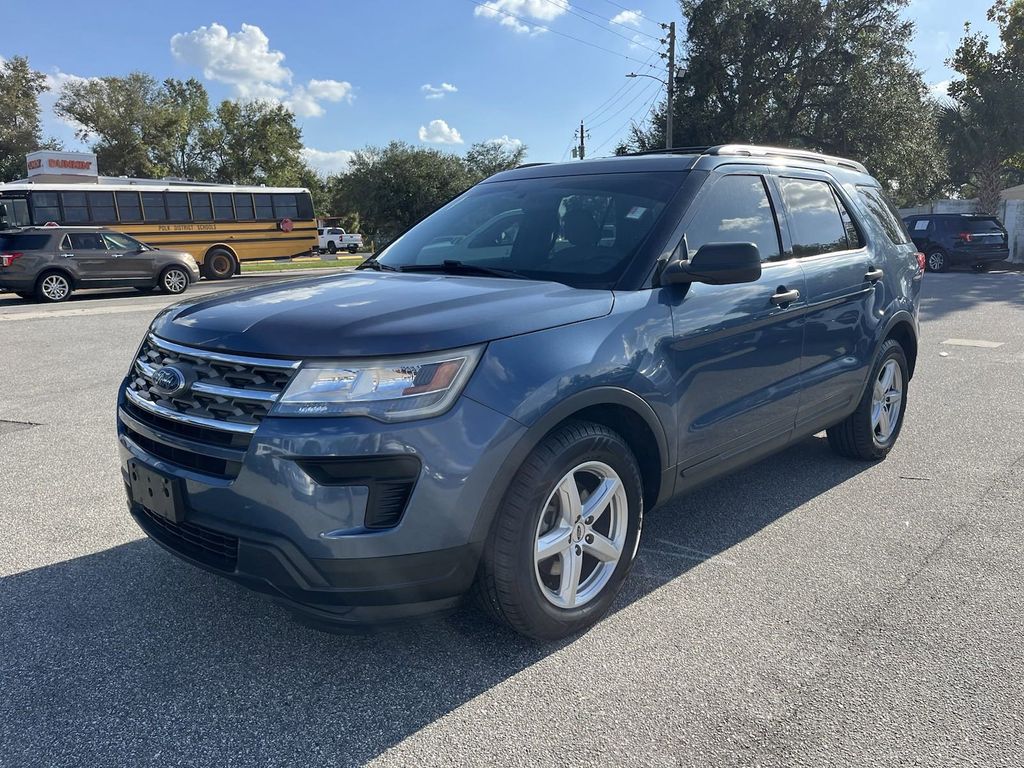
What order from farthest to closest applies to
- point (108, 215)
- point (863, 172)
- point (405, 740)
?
point (108, 215), point (863, 172), point (405, 740)

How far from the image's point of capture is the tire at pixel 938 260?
68.8ft

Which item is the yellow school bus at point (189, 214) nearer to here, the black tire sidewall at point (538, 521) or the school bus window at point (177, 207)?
the school bus window at point (177, 207)

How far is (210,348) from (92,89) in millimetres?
56928

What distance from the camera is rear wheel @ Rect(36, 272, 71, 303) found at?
54.0 feet

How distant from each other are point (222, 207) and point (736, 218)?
2357cm

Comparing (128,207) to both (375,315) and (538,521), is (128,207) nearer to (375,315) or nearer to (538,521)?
(375,315)

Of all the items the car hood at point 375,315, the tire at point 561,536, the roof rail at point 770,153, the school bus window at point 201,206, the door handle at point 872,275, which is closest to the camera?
the car hood at point 375,315

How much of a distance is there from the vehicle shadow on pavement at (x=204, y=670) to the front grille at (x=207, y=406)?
2.39ft

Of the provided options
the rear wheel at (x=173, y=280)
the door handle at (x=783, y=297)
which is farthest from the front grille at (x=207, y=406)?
the rear wheel at (x=173, y=280)

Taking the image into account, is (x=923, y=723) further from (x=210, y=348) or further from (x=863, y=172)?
(x=863, y=172)

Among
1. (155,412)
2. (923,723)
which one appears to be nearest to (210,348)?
(155,412)

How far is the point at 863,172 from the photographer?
5023mm

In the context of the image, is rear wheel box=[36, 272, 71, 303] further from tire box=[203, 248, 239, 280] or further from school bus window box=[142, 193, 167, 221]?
tire box=[203, 248, 239, 280]

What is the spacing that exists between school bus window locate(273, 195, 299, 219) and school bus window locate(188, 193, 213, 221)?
233cm
